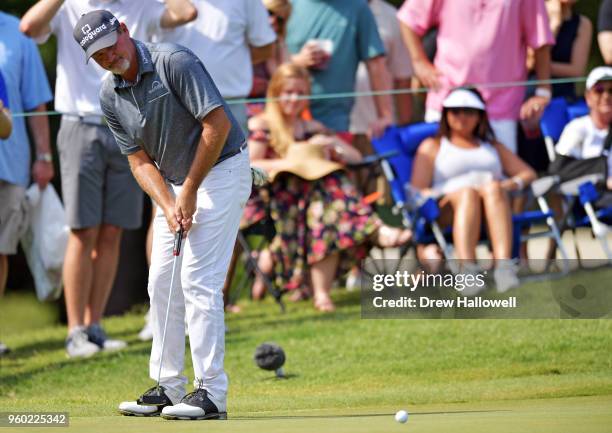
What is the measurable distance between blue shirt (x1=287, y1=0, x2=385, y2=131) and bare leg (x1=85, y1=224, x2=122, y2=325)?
2186mm

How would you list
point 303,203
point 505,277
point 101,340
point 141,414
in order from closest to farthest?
point 141,414 → point 101,340 → point 505,277 → point 303,203

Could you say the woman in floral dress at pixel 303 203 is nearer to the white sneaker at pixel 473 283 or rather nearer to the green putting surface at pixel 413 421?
the white sneaker at pixel 473 283

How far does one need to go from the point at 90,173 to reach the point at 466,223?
2.70 m

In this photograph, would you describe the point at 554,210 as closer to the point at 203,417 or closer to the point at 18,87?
the point at 18,87

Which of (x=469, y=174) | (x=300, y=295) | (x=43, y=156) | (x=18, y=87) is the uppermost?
(x=18, y=87)

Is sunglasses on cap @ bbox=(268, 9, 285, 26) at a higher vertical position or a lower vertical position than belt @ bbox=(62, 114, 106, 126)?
higher

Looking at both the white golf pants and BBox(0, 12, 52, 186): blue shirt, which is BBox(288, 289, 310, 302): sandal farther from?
the white golf pants

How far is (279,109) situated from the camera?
10.6m

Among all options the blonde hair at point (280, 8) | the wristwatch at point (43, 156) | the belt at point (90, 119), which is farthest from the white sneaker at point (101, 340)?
the blonde hair at point (280, 8)

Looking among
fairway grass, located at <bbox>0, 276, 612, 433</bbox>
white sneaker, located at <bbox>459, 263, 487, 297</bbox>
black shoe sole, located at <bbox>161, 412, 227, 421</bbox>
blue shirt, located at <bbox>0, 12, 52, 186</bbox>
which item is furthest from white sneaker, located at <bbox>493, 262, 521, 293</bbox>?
black shoe sole, located at <bbox>161, 412, 227, 421</bbox>

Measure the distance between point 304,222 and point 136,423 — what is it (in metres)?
4.57

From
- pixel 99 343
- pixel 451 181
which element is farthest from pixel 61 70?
pixel 451 181

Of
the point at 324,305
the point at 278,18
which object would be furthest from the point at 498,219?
the point at 278,18

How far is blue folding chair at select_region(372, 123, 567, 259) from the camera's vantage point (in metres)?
10.4
